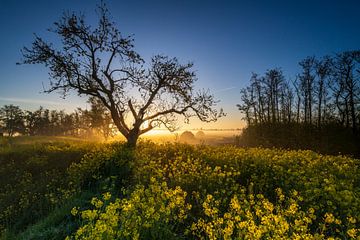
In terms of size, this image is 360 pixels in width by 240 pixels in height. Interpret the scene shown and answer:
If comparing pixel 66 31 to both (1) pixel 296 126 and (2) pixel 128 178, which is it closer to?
(2) pixel 128 178

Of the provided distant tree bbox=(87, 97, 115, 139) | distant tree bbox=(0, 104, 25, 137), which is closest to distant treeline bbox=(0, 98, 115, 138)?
distant tree bbox=(0, 104, 25, 137)

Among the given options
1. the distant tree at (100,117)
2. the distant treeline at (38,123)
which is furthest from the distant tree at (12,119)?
the distant tree at (100,117)

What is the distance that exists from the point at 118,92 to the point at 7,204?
950 centimetres

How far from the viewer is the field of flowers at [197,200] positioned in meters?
5.30

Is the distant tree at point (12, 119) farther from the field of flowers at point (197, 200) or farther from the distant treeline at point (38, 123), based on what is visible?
the field of flowers at point (197, 200)

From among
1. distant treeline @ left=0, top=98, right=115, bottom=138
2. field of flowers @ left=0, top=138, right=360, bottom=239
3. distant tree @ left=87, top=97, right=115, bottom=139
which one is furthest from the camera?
distant treeline @ left=0, top=98, right=115, bottom=138

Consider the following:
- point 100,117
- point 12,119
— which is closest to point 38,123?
point 12,119

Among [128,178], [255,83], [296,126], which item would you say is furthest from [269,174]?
[255,83]

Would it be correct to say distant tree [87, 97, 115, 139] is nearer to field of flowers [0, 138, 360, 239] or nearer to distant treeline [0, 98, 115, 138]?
field of flowers [0, 138, 360, 239]

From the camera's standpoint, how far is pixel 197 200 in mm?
7750

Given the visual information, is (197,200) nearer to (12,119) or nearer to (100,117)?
(100,117)

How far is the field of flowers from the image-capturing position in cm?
530

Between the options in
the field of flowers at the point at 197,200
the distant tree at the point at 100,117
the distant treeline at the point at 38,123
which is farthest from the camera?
the distant treeline at the point at 38,123

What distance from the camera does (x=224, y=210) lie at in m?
7.77
